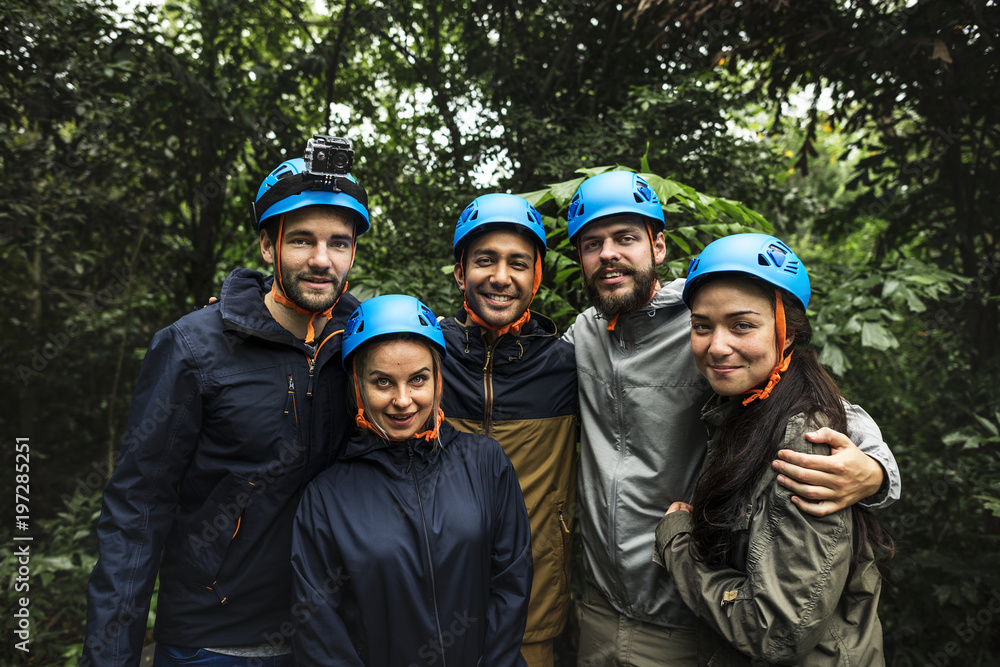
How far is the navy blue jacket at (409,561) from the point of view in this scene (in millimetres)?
2414

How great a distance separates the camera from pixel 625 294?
305 cm

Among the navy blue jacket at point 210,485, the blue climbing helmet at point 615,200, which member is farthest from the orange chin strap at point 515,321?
the navy blue jacket at point 210,485

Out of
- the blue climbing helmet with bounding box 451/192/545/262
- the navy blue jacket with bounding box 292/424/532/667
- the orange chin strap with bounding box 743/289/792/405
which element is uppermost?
the blue climbing helmet with bounding box 451/192/545/262

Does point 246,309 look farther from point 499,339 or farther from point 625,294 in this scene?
point 625,294

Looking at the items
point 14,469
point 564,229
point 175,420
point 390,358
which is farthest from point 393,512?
point 14,469

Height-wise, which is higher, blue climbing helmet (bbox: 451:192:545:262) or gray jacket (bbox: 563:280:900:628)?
blue climbing helmet (bbox: 451:192:545:262)

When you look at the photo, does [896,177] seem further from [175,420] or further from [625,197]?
[175,420]

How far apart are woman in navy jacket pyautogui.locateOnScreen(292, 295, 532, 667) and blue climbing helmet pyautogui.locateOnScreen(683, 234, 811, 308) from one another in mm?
1232

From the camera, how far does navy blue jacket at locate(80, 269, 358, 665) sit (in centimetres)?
246

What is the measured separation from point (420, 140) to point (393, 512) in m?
5.57

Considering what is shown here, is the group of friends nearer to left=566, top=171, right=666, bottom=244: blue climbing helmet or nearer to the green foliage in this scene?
left=566, top=171, right=666, bottom=244: blue climbing helmet

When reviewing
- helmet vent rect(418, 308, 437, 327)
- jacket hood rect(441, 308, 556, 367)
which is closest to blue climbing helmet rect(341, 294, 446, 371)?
helmet vent rect(418, 308, 437, 327)

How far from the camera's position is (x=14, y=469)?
862cm

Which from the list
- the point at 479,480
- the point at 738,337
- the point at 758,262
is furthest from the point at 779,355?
the point at 479,480
